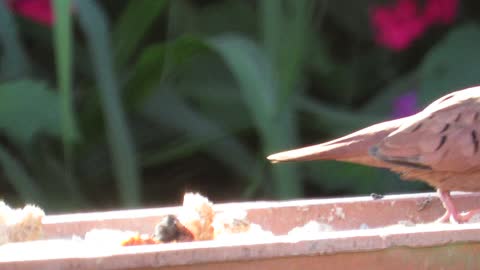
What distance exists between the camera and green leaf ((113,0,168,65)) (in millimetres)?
4555

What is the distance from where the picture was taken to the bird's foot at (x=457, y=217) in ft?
8.76

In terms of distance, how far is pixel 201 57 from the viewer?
495 centimetres

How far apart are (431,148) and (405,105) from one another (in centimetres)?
188

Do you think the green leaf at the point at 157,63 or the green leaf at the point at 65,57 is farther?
the green leaf at the point at 157,63

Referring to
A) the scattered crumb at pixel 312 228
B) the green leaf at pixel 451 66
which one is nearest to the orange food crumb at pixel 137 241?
the scattered crumb at pixel 312 228

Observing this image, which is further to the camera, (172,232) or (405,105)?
(405,105)

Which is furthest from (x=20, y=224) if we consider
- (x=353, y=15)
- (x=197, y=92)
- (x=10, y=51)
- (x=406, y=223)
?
(x=353, y=15)

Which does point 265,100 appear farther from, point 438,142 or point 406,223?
point 406,223

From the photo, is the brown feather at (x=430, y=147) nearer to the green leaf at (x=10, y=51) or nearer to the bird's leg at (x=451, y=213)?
the bird's leg at (x=451, y=213)

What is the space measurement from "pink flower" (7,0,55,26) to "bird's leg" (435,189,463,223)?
217cm

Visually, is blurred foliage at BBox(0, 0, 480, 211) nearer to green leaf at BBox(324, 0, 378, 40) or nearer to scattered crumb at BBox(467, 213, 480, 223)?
green leaf at BBox(324, 0, 378, 40)

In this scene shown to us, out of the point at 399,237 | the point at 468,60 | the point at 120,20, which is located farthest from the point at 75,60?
the point at 399,237

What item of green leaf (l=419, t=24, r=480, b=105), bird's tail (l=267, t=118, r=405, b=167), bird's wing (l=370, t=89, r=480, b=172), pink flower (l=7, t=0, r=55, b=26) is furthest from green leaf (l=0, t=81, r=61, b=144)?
bird's wing (l=370, t=89, r=480, b=172)

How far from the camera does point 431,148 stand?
2.85 meters
